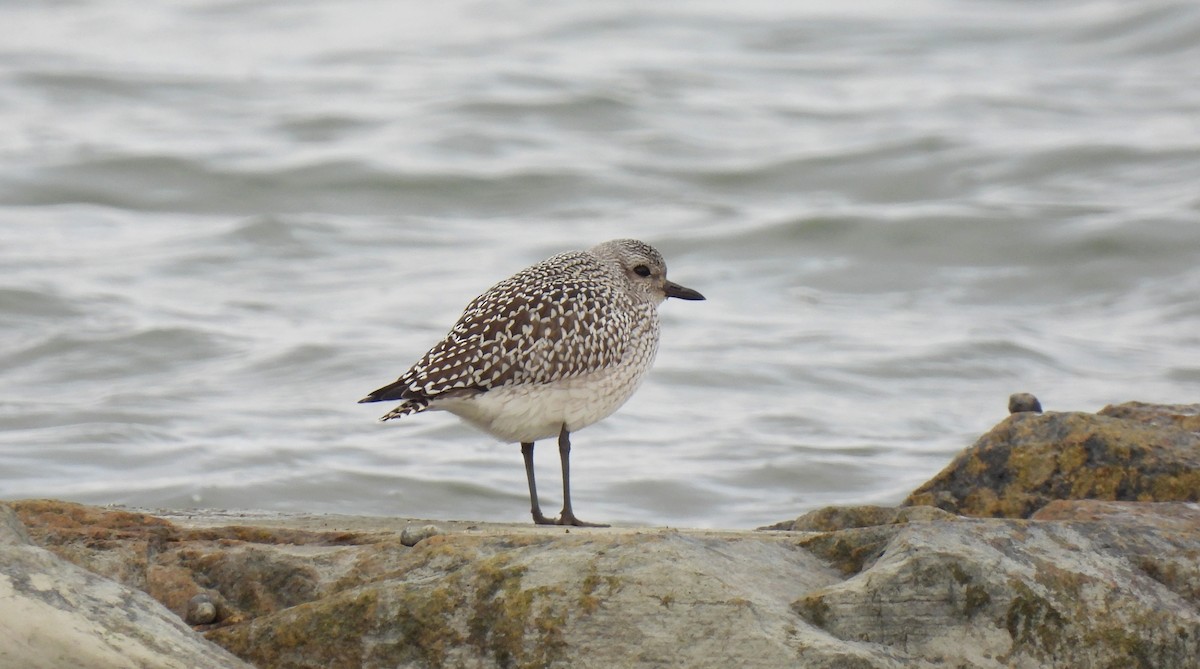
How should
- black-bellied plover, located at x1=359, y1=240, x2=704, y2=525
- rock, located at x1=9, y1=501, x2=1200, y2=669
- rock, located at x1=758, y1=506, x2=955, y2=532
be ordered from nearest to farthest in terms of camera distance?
rock, located at x1=9, y1=501, x2=1200, y2=669 < rock, located at x1=758, y1=506, x2=955, y2=532 < black-bellied plover, located at x1=359, y1=240, x2=704, y2=525

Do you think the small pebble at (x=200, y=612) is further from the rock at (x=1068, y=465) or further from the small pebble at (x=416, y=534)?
the rock at (x=1068, y=465)

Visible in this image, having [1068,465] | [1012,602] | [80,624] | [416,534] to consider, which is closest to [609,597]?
[416,534]

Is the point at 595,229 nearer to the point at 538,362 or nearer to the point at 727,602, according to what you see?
the point at 538,362

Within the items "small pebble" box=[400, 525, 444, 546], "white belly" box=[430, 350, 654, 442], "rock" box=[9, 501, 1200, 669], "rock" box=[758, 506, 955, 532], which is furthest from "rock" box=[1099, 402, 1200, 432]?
"small pebble" box=[400, 525, 444, 546]

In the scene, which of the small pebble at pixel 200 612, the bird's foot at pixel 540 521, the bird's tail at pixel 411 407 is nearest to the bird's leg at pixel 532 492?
the bird's foot at pixel 540 521

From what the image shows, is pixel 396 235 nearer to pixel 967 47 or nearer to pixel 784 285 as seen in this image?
pixel 784 285

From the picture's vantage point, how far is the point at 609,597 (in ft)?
16.9

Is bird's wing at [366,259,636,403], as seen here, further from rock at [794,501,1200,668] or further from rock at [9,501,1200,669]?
rock at [794,501,1200,668]

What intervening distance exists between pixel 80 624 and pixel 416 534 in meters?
1.32

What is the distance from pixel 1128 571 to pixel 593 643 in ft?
6.02

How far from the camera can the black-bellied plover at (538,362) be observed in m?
7.24

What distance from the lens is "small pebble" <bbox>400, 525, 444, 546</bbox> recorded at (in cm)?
575

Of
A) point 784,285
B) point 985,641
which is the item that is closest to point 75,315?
point 784,285

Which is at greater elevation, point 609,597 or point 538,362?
point 538,362
